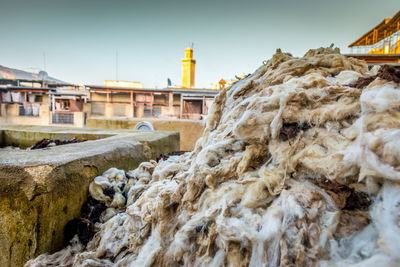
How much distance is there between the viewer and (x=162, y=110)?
16.2m

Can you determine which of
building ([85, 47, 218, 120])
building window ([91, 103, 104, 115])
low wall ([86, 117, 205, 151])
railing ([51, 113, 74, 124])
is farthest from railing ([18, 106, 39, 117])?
low wall ([86, 117, 205, 151])

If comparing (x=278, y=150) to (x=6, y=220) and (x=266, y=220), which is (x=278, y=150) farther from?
(x=6, y=220)

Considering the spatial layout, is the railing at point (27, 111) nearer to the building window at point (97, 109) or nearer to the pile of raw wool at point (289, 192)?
the building window at point (97, 109)

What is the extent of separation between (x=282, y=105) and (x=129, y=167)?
4.36 ft

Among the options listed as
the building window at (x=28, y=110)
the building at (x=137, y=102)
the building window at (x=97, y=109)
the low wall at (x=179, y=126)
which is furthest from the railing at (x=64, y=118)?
the low wall at (x=179, y=126)

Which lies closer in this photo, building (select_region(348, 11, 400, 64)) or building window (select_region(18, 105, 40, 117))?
building (select_region(348, 11, 400, 64))

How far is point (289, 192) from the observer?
79cm

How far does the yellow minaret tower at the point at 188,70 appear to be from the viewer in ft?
70.5

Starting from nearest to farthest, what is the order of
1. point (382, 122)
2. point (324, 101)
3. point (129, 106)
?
point (382, 122)
point (324, 101)
point (129, 106)

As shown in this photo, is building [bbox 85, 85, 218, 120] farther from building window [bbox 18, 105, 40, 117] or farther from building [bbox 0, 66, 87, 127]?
building window [bbox 18, 105, 40, 117]

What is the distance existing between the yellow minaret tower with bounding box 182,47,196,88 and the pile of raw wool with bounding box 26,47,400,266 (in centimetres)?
2075

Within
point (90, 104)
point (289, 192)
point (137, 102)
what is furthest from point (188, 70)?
point (289, 192)

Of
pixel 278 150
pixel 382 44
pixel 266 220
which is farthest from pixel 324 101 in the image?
pixel 382 44

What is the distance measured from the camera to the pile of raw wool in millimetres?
656
